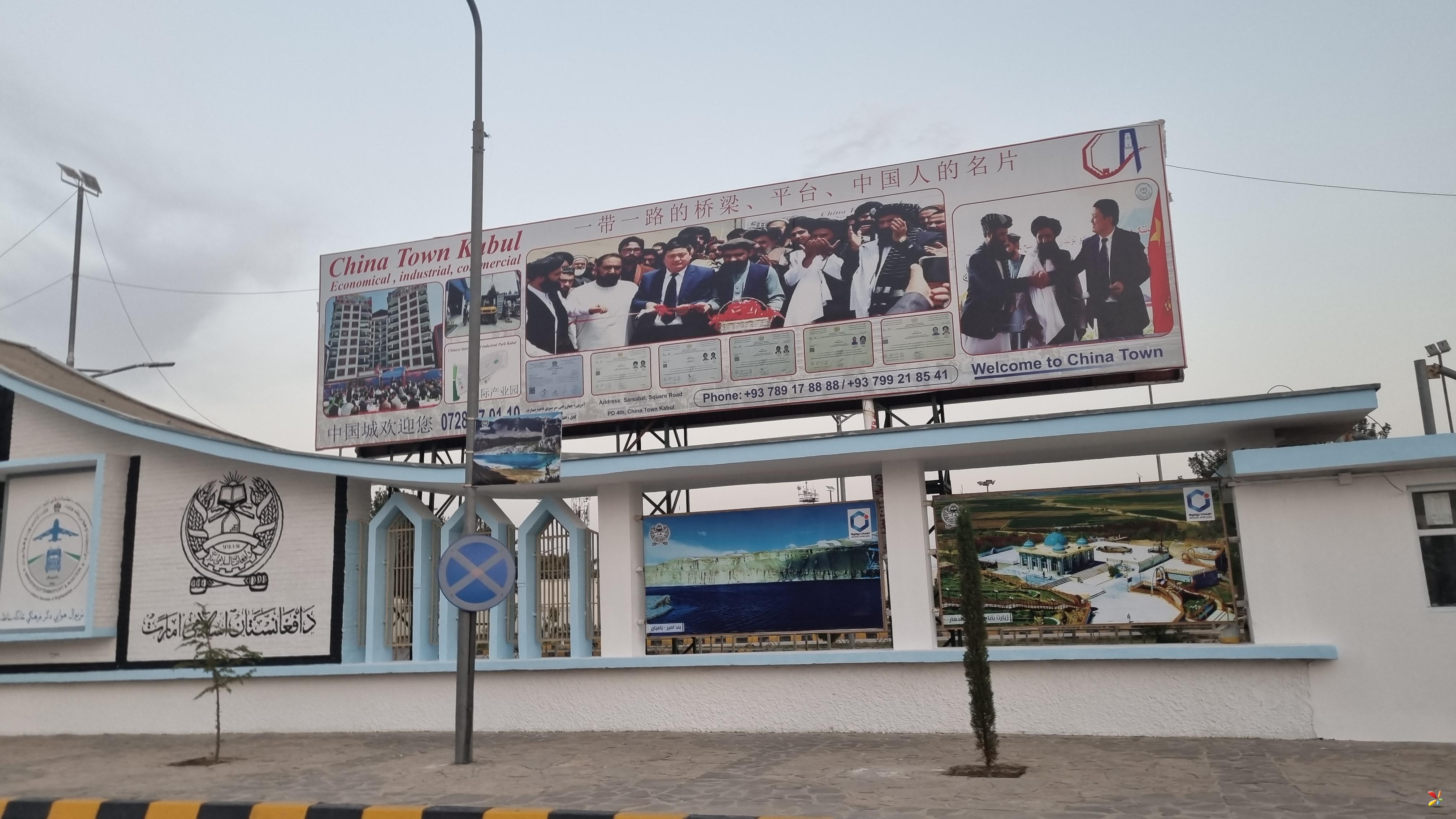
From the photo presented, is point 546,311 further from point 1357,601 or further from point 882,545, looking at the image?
point 1357,601

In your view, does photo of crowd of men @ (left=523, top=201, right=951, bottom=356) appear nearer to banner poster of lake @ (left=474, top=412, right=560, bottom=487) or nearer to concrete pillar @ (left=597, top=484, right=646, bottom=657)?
concrete pillar @ (left=597, top=484, right=646, bottom=657)

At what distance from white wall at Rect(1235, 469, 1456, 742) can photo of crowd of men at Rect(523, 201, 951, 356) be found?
15.5 feet

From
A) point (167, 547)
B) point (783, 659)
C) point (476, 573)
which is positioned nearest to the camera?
point (476, 573)

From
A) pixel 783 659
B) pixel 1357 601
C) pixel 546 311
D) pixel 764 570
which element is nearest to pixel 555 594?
pixel 764 570

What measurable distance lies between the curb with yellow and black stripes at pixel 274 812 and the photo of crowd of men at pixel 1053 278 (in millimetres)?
7675

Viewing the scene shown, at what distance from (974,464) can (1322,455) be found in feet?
12.5

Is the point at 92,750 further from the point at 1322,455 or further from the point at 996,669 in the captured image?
the point at 1322,455

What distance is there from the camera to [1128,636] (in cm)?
1147

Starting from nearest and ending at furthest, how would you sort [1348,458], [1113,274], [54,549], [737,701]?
[1348,458]
[737,701]
[1113,274]
[54,549]

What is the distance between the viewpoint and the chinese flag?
41.3 ft

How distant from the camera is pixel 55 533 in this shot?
15.0 meters

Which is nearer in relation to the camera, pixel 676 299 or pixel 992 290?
pixel 992 290

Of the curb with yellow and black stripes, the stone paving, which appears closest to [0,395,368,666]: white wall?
the stone paving

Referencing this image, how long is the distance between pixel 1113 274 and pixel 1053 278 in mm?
696
